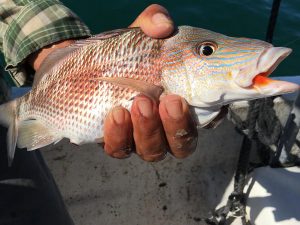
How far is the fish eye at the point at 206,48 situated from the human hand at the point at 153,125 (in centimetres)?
19

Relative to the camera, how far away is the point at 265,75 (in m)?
1.63

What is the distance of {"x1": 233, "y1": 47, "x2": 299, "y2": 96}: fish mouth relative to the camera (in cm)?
154

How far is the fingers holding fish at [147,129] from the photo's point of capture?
70.2 inches

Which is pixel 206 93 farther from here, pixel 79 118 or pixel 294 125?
pixel 294 125

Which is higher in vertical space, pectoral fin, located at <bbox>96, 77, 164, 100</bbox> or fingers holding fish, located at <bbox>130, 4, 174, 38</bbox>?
fingers holding fish, located at <bbox>130, 4, 174, 38</bbox>

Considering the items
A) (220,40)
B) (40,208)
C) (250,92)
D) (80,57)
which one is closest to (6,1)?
(80,57)

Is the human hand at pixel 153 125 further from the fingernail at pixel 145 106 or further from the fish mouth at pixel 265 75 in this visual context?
the fish mouth at pixel 265 75

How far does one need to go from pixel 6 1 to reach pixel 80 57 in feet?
3.67

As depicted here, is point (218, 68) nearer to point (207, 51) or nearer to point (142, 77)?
point (207, 51)

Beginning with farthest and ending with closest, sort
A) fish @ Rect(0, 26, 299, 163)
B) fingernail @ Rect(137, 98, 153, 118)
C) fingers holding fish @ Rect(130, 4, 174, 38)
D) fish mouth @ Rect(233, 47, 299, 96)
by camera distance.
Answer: fingers holding fish @ Rect(130, 4, 174, 38) → fingernail @ Rect(137, 98, 153, 118) → fish @ Rect(0, 26, 299, 163) → fish mouth @ Rect(233, 47, 299, 96)

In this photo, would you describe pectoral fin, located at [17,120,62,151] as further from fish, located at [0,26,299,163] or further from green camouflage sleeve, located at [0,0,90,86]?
green camouflage sleeve, located at [0,0,90,86]

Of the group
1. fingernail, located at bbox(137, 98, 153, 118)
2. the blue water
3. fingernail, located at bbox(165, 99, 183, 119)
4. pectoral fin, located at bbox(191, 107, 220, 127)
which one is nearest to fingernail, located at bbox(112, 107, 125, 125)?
fingernail, located at bbox(137, 98, 153, 118)

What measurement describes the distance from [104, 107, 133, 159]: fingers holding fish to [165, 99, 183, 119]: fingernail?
0.71 ft

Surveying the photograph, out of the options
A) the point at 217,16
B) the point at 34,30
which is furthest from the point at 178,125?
the point at 217,16
